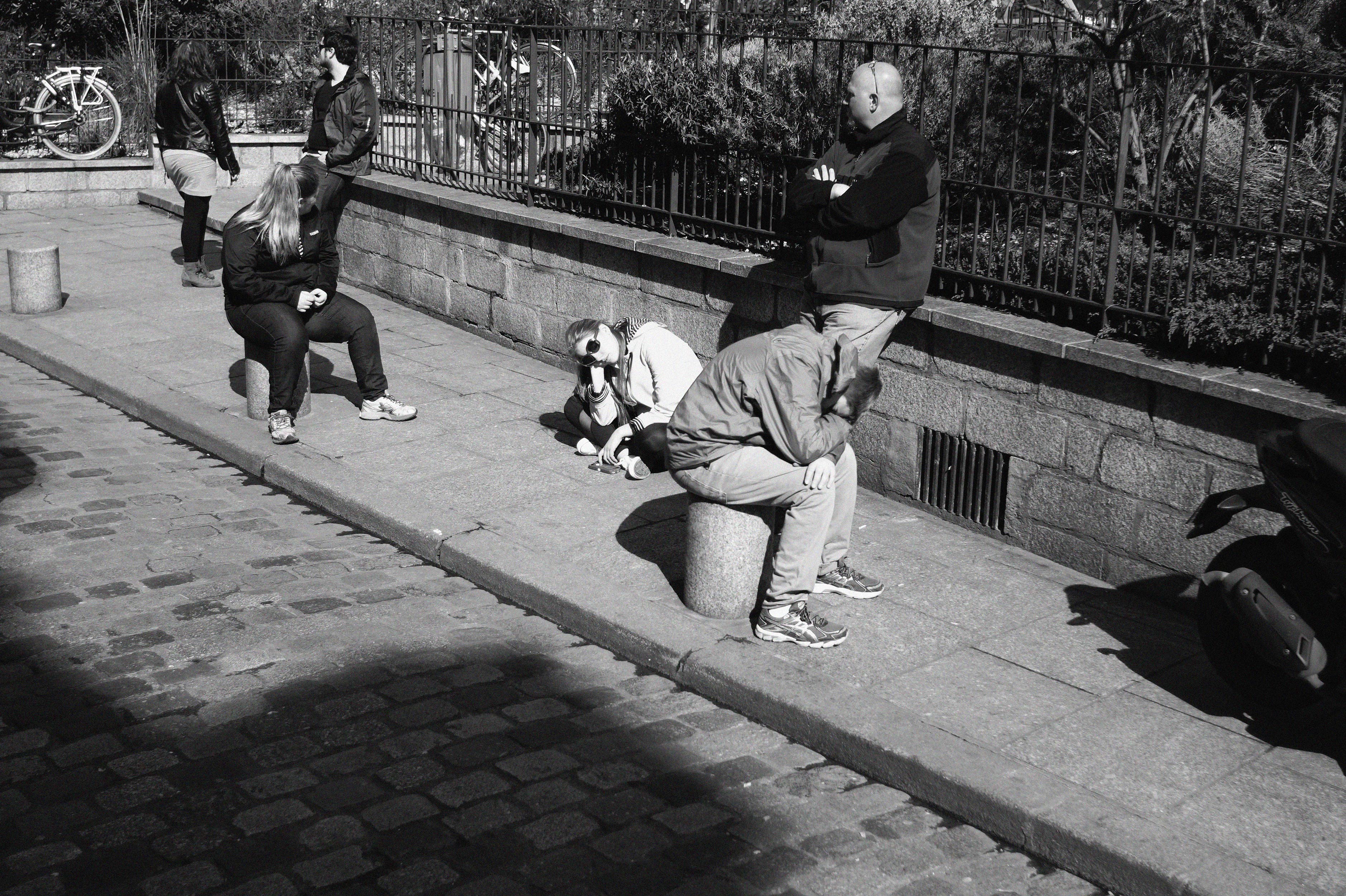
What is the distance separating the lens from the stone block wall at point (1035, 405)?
6.03 metres

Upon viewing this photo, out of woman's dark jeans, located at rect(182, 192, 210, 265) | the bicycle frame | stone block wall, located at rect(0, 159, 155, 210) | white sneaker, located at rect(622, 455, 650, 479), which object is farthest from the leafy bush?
the bicycle frame

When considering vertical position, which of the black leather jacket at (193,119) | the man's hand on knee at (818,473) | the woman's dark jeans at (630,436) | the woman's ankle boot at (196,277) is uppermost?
the black leather jacket at (193,119)

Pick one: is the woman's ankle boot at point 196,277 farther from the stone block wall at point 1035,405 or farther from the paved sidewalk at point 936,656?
the stone block wall at point 1035,405

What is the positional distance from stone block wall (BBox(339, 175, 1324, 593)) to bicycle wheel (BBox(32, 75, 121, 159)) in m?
9.37

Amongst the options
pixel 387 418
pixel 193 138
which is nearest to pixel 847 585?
pixel 387 418

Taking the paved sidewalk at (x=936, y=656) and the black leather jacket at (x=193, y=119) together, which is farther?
the black leather jacket at (x=193, y=119)

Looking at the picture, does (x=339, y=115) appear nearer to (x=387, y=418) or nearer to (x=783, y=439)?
(x=387, y=418)

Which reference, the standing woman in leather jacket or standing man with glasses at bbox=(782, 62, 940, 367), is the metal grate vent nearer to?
standing man with glasses at bbox=(782, 62, 940, 367)

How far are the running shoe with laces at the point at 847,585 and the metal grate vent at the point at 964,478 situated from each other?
1.06m

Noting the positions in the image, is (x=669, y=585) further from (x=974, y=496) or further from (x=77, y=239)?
(x=77, y=239)

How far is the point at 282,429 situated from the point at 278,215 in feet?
3.98

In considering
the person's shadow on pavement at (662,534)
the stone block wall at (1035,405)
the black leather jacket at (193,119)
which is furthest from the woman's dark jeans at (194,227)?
the person's shadow on pavement at (662,534)

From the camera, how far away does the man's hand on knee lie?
5484mm

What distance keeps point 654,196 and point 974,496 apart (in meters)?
3.26
